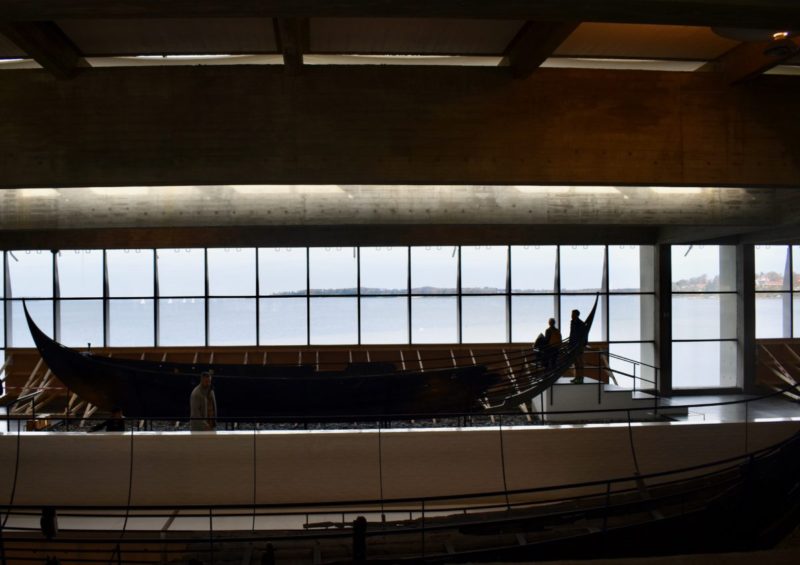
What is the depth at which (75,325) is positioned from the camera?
1387cm

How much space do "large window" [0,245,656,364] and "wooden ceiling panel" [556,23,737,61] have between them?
332 inches

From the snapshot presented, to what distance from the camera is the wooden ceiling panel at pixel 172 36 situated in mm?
4812

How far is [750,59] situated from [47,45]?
6.23m

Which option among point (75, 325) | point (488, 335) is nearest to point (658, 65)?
point (488, 335)

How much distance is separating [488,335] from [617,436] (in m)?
7.58

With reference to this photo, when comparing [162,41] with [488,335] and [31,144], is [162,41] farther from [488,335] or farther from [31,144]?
[488,335]

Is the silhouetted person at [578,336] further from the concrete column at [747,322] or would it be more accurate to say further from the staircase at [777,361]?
the staircase at [777,361]

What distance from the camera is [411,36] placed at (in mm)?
5070

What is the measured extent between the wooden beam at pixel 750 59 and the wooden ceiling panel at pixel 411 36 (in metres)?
2.15

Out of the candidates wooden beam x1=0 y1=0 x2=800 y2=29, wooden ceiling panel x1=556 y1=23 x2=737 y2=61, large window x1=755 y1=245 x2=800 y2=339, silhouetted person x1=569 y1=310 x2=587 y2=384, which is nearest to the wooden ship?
silhouetted person x1=569 y1=310 x2=587 y2=384

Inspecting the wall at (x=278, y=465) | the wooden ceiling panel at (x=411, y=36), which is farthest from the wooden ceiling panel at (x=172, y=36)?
the wall at (x=278, y=465)

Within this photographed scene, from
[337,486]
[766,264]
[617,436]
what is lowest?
[337,486]

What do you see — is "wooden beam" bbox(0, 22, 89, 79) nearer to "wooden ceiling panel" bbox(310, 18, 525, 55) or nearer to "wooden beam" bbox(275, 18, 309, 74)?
"wooden beam" bbox(275, 18, 309, 74)

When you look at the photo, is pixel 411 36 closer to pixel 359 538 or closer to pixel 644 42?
pixel 644 42
